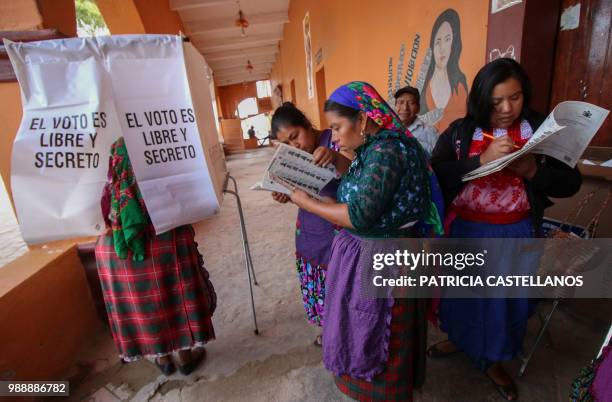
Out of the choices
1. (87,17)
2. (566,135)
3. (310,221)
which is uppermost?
(87,17)

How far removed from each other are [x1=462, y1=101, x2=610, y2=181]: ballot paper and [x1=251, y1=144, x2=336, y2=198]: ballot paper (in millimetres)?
604

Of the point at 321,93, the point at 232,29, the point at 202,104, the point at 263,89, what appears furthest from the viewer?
the point at 263,89

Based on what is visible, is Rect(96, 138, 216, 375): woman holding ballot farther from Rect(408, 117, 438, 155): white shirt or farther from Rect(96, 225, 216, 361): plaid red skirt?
Rect(408, 117, 438, 155): white shirt

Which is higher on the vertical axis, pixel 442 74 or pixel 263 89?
pixel 263 89

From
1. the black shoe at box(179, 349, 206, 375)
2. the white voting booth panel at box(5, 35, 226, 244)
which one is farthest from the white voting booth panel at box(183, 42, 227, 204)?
the black shoe at box(179, 349, 206, 375)

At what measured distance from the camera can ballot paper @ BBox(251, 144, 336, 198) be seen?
1252mm

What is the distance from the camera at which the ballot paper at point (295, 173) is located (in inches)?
49.3

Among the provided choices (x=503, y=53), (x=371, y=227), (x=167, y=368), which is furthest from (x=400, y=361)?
(x=503, y=53)

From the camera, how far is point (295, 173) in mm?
1298

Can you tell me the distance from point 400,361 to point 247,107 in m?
20.8

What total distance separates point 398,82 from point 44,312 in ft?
11.5

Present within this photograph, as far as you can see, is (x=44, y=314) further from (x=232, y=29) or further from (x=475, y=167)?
(x=232, y=29)

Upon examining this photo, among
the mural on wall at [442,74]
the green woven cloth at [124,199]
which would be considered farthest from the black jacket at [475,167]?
the green woven cloth at [124,199]

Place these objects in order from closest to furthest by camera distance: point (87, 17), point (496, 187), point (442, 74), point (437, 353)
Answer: point (496, 187) → point (437, 353) → point (442, 74) → point (87, 17)
